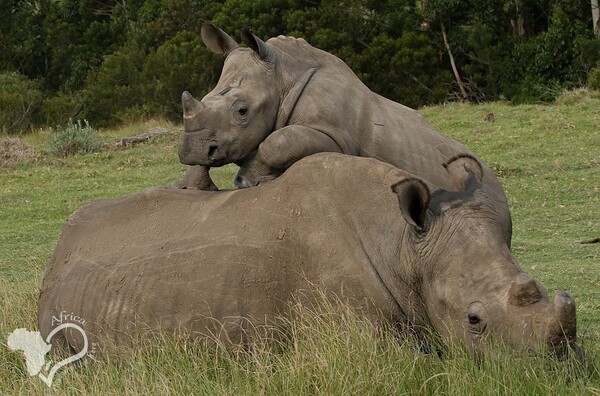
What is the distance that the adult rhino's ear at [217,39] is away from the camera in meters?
6.77

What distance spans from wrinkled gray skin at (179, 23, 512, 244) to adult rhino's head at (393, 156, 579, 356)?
465mm

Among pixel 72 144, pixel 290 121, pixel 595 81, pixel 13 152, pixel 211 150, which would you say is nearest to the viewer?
pixel 211 150

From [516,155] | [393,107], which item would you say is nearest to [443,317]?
[393,107]

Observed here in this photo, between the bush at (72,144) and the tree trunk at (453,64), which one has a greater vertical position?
the bush at (72,144)

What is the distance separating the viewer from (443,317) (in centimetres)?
550

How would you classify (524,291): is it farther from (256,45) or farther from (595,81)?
(595,81)

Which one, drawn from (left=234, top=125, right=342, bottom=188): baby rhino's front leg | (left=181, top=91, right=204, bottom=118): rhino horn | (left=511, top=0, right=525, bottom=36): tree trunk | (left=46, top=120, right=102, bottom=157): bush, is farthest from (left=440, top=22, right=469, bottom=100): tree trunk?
(left=181, top=91, right=204, bottom=118): rhino horn

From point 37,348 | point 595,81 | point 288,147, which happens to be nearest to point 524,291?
point 288,147

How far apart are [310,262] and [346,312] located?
0.40 meters

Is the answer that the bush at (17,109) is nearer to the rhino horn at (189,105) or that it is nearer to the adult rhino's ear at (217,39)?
the adult rhino's ear at (217,39)

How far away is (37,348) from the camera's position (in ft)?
22.4

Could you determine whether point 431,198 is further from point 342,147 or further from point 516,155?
point 516,155

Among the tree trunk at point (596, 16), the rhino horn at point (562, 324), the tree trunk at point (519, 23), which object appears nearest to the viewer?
the rhino horn at point (562, 324)

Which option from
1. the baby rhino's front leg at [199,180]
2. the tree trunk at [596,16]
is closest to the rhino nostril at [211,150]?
the baby rhino's front leg at [199,180]
